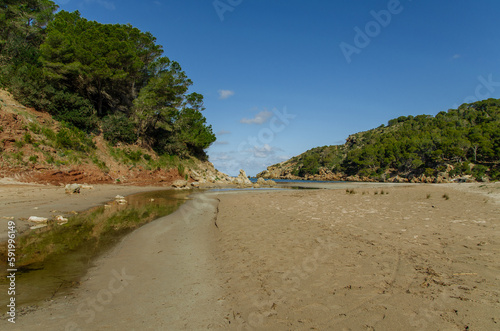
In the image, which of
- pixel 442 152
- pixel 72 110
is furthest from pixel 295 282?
pixel 442 152

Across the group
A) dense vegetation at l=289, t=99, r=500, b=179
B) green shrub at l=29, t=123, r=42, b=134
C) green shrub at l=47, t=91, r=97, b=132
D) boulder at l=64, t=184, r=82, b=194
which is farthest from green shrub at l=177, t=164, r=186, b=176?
dense vegetation at l=289, t=99, r=500, b=179

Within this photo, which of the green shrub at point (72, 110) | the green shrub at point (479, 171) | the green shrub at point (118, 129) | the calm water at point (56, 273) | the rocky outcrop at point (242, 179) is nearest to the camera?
the calm water at point (56, 273)

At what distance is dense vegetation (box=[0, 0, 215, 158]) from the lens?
26688 millimetres

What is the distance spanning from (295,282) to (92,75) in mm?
34978

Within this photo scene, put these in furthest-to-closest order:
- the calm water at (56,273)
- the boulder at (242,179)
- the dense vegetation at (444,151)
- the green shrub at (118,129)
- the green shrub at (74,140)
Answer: the dense vegetation at (444,151) → the boulder at (242,179) → the green shrub at (118,129) → the green shrub at (74,140) → the calm water at (56,273)

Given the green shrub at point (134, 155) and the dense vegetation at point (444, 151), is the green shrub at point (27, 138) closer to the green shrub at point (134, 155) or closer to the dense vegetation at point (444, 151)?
the green shrub at point (134, 155)

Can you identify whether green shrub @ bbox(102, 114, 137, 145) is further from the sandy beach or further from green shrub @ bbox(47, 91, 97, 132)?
the sandy beach

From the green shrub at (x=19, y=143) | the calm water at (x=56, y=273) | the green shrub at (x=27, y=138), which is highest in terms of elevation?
the green shrub at (x=27, y=138)

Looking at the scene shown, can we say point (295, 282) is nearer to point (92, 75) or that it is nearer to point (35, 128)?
point (35, 128)

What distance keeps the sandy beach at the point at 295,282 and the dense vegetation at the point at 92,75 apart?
92.1ft

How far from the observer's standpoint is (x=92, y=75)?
29094 mm

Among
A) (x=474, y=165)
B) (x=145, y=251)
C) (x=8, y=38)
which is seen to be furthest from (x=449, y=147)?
(x=8, y=38)

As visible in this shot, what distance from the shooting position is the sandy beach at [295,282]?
3318 millimetres

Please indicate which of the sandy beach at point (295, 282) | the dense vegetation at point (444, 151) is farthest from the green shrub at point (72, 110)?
the dense vegetation at point (444, 151)
